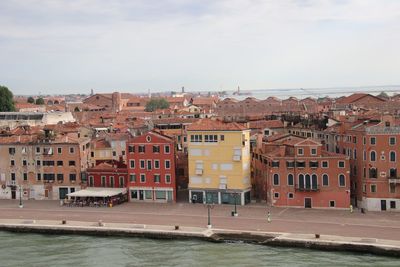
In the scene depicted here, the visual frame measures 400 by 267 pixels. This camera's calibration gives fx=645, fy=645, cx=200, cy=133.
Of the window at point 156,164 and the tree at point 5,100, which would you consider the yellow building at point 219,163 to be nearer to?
the window at point 156,164

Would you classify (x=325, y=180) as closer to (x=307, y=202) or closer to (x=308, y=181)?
(x=308, y=181)

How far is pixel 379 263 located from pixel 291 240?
17.0ft

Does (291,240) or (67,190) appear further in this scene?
(67,190)

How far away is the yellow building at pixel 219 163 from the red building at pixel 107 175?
18.4ft

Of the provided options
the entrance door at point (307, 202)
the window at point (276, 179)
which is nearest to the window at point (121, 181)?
the window at point (276, 179)

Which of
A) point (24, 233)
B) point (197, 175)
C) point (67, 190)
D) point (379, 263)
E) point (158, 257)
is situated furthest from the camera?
point (67, 190)

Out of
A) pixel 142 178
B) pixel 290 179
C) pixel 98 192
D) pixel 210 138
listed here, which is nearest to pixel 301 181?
pixel 290 179

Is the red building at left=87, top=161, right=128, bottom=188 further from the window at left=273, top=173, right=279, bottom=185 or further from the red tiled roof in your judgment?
the window at left=273, top=173, right=279, bottom=185

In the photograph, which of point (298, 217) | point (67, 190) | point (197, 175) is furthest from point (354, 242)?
point (67, 190)

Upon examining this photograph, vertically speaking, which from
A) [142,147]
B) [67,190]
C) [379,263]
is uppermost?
[142,147]

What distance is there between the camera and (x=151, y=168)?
160 ft

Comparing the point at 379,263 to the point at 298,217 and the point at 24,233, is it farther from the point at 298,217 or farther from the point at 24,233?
the point at 24,233

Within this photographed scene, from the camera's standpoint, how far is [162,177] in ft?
159

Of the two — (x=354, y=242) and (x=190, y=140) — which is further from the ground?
(x=190, y=140)
